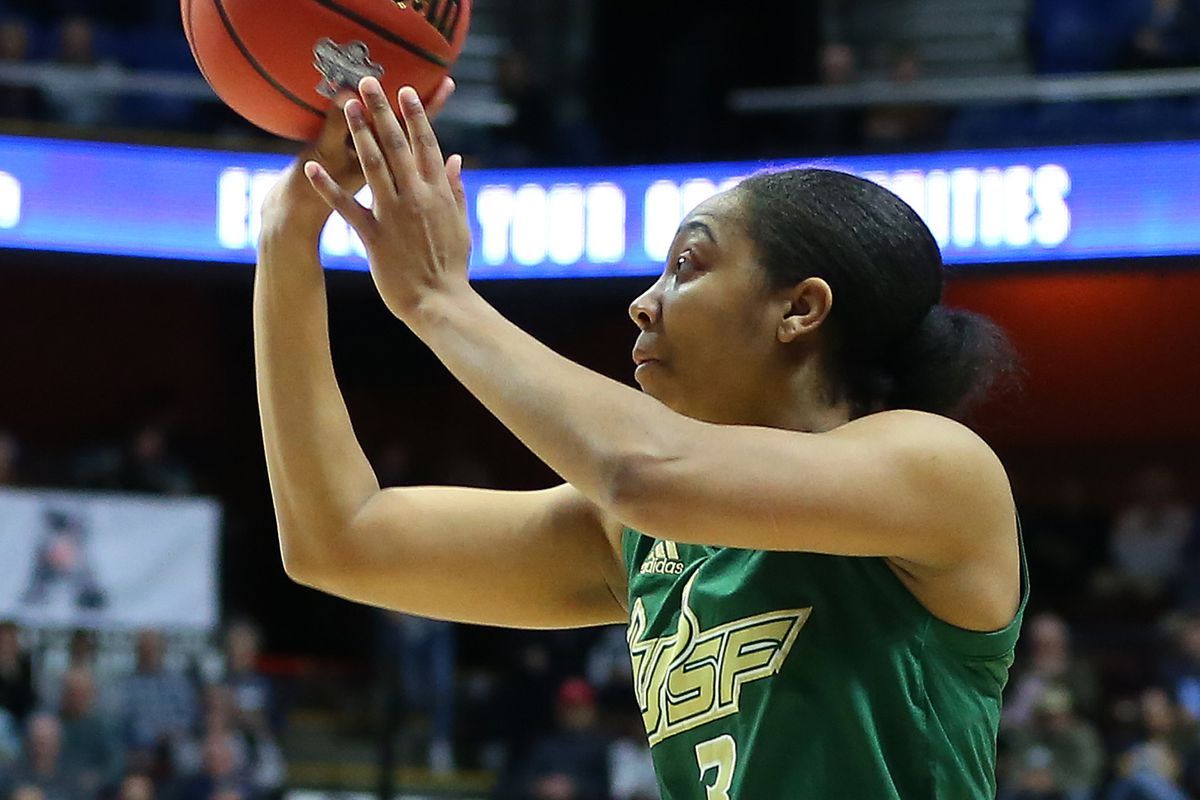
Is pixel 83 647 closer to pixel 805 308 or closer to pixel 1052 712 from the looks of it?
pixel 1052 712

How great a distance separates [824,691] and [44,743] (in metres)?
6.79

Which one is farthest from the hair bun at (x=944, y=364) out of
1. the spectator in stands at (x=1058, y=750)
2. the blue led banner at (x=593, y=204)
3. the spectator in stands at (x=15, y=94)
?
the spectator in stands at (x=15, y=94)

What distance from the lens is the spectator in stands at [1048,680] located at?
8.48 metres

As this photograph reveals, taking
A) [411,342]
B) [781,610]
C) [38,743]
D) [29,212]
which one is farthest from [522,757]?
[781,610]

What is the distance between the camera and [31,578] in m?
9.05

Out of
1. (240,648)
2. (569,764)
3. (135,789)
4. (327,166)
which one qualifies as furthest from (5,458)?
(327,166)

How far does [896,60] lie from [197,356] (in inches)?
212

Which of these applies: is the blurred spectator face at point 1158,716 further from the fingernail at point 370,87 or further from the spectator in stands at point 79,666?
the fingernail at point 370,87

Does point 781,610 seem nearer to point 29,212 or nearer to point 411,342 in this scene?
point 29,212

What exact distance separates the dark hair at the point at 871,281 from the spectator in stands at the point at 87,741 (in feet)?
21.9

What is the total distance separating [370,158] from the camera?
1.88 m

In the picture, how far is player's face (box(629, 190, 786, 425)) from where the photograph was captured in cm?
191

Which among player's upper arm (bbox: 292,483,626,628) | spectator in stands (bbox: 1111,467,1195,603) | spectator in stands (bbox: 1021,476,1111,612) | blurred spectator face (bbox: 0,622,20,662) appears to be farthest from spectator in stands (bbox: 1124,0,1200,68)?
player's upper arm (bbox: 292,483,626,628)

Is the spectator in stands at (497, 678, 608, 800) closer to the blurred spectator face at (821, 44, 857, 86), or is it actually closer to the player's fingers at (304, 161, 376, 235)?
the blurred spectator face at (821, 44, 857, 86)
